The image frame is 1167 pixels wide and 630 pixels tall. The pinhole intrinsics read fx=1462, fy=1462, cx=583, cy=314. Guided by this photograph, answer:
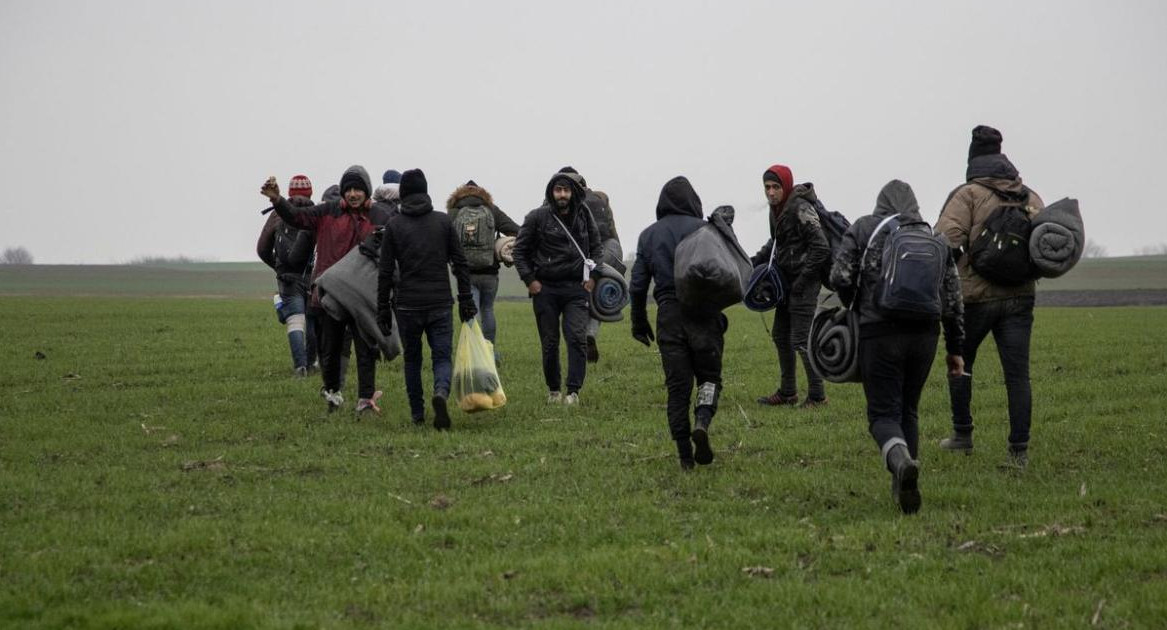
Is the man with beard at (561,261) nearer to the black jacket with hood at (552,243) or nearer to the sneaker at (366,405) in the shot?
the black jacket with hood at (552,243)

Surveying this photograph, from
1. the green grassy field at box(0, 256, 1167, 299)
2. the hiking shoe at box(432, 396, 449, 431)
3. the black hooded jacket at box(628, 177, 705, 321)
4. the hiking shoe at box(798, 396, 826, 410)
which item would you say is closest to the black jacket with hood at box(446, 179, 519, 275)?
the hiking shoe at box(432, 396, 449, 431)

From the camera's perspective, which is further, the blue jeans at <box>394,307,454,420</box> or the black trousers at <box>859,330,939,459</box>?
the blue jeans at <box>394,307,454,420</box>

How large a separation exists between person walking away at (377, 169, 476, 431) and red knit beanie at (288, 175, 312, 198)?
9.65 ft

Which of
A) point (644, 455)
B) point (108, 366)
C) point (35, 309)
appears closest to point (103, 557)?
point (644, 455)

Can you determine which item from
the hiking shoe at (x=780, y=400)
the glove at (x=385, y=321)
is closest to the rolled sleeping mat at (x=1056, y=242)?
the hiking shoe at (x=780, y=400)

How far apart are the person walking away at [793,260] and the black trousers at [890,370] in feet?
11.5

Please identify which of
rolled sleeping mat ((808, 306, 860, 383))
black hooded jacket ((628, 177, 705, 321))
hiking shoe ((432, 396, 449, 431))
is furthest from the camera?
hiking shoe ((432, 396, 449, 431))

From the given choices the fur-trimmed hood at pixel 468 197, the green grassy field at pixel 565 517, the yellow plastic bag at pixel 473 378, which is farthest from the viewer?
the fur-trimmed hood at pixel 468 197

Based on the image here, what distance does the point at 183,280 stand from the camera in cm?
8394

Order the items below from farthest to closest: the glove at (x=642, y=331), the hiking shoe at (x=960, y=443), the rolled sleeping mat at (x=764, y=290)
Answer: the rolled sleeping mat at (x=764, y=290), the hiking shoe at (x=960, y=443), the glove at (x=642, y=331)

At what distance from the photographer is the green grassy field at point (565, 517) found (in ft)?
21.7

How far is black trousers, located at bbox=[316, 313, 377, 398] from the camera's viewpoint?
1292 cm

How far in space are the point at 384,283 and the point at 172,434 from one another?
2158mm

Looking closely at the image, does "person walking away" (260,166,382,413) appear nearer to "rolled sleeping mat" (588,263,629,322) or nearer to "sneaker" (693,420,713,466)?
"rolled sleeping mat" (588,263,629,322)
